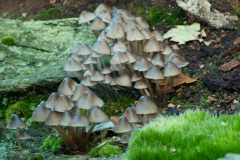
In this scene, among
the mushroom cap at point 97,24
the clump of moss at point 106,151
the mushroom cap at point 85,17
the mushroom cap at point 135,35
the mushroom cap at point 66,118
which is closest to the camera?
the clump of moss at point 106,151

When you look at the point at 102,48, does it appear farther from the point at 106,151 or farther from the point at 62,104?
the point at 106,151

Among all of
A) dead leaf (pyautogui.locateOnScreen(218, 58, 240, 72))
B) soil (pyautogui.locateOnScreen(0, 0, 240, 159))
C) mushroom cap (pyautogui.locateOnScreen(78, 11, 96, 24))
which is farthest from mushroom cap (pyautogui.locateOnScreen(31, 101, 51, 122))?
dead leaf (pyautogui.locateOnScreen(218, 58, 240, 72))

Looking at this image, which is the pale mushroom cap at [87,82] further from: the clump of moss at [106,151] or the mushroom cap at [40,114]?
the clump of moss at [106,151]

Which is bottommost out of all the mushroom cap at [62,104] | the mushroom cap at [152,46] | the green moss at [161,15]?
the mushroom cap at [62,104]

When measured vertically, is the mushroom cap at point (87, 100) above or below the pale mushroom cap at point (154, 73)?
below

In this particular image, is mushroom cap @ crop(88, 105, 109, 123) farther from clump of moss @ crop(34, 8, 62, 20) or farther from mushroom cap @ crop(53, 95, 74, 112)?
clump of moss @ crop(34, 8, 62, 20)

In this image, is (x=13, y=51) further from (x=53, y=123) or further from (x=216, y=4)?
(x=216, y=4)

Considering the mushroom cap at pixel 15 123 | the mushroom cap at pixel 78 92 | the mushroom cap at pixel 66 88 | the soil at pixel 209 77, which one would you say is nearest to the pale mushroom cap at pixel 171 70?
the soil at pixel 209 77
